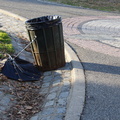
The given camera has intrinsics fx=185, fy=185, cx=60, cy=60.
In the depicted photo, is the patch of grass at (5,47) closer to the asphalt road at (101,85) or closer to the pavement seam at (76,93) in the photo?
the pavement seam at (76,93)

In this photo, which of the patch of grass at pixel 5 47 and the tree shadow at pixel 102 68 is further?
the patch of grass at pixel 5 47

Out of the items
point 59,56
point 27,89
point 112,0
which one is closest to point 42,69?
point 59,56

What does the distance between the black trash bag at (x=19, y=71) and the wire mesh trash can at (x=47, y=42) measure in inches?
9.5

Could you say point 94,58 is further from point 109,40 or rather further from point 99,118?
point 99,118

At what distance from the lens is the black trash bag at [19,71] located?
14.0 feet

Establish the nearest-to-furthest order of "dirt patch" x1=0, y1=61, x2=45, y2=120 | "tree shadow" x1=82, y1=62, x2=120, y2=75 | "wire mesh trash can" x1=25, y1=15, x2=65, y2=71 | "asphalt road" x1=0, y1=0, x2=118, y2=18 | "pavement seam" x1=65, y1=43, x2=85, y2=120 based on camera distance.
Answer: "pavement seam" x1=65, y1=43, x2=85, y2=120 → "dirt patch" x1=0, y1=61, x2=45, y2=120 → "wire mesh trash can" x1=25, y1=15, x2=65, y2=71 → "tree shadow" x1=82, y1=62, x2=120, y2=75 → "asphalt road" x1=0, y1=0, x2=118, y2=18

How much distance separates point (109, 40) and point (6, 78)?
3.85 metres

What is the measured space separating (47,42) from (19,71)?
3.15ft

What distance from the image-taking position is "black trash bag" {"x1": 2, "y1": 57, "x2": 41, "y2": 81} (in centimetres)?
427

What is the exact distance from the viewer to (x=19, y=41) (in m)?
6.60

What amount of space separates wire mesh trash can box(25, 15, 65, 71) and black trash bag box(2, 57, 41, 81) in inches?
9.5

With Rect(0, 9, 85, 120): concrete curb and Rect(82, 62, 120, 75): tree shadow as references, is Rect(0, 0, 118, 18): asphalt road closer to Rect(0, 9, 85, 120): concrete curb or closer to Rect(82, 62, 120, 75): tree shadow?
Rect(82, 62, 120, 75): tree shadow

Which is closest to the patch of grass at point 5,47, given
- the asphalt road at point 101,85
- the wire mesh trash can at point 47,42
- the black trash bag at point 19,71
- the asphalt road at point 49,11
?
the black trash bag at point 19,71

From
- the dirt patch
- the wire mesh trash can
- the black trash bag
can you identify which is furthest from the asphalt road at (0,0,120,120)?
the black trash bag
